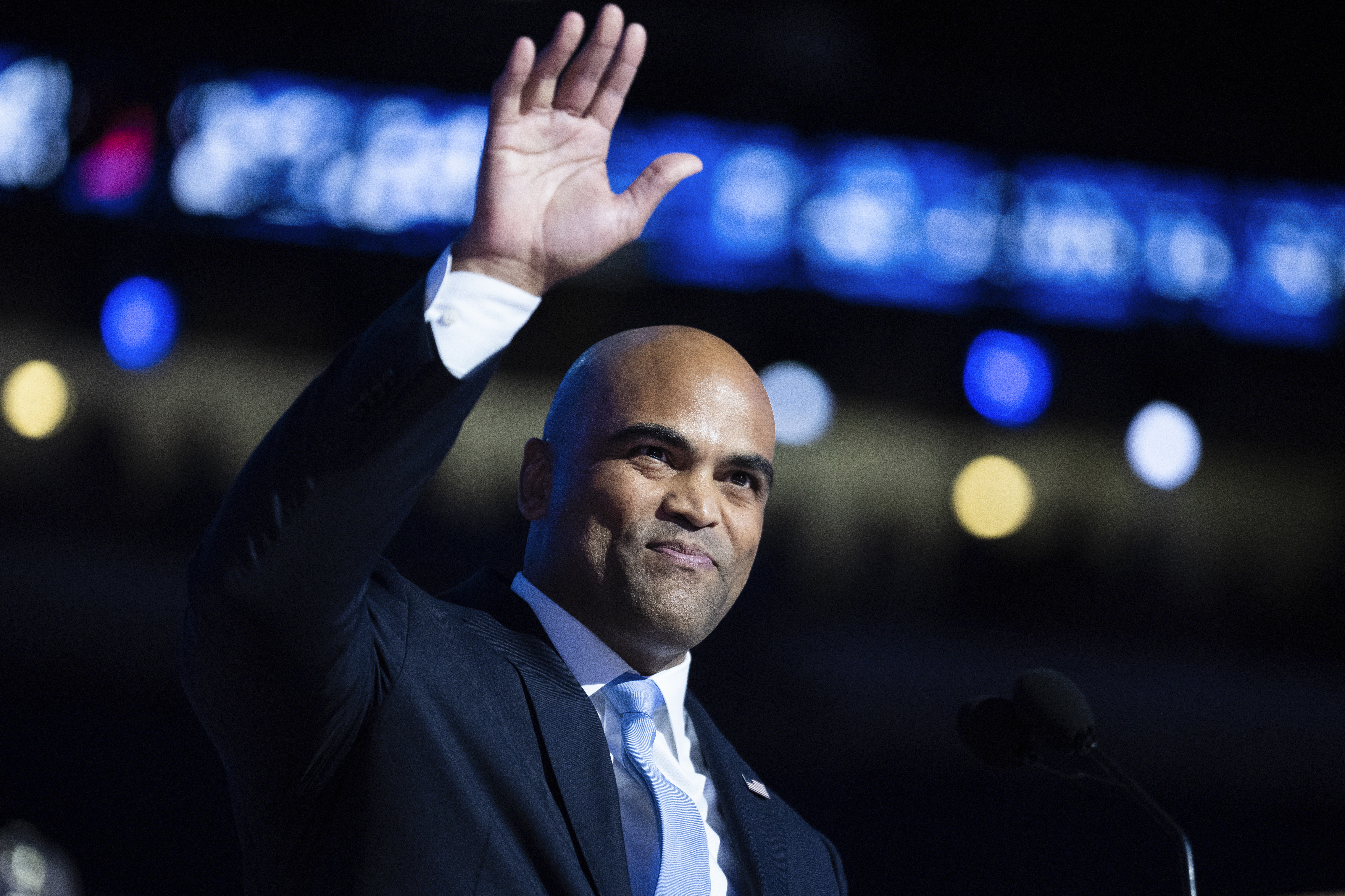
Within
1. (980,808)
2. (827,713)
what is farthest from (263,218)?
(980,808)

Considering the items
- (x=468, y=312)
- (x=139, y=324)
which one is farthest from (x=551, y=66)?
(x=139, y=324)

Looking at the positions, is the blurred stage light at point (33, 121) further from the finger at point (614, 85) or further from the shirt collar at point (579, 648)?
the finger at point (614, 85)

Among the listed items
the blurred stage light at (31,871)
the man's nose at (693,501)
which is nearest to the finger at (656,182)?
the man's nose at (693,501)

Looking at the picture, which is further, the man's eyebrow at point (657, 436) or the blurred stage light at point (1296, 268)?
the blurred stage light at point (1296, 268)

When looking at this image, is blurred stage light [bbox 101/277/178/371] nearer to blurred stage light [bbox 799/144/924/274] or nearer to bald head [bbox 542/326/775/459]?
blurred stage light [bbox 799/144/924/274]

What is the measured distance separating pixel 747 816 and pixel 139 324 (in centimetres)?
655

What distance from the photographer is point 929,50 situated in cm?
810

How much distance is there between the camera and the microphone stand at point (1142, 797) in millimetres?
1581

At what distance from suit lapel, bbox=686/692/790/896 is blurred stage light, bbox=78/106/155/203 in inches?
235

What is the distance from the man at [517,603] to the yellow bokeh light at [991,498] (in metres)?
8.32

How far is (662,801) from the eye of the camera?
5.04 ft

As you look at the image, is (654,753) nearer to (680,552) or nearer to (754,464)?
(680,552)

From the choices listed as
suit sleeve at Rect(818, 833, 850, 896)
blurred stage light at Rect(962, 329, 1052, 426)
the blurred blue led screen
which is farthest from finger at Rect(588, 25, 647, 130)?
blurred stage light at Rect(962, 329, 1052, 426)

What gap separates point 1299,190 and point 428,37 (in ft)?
16.4
